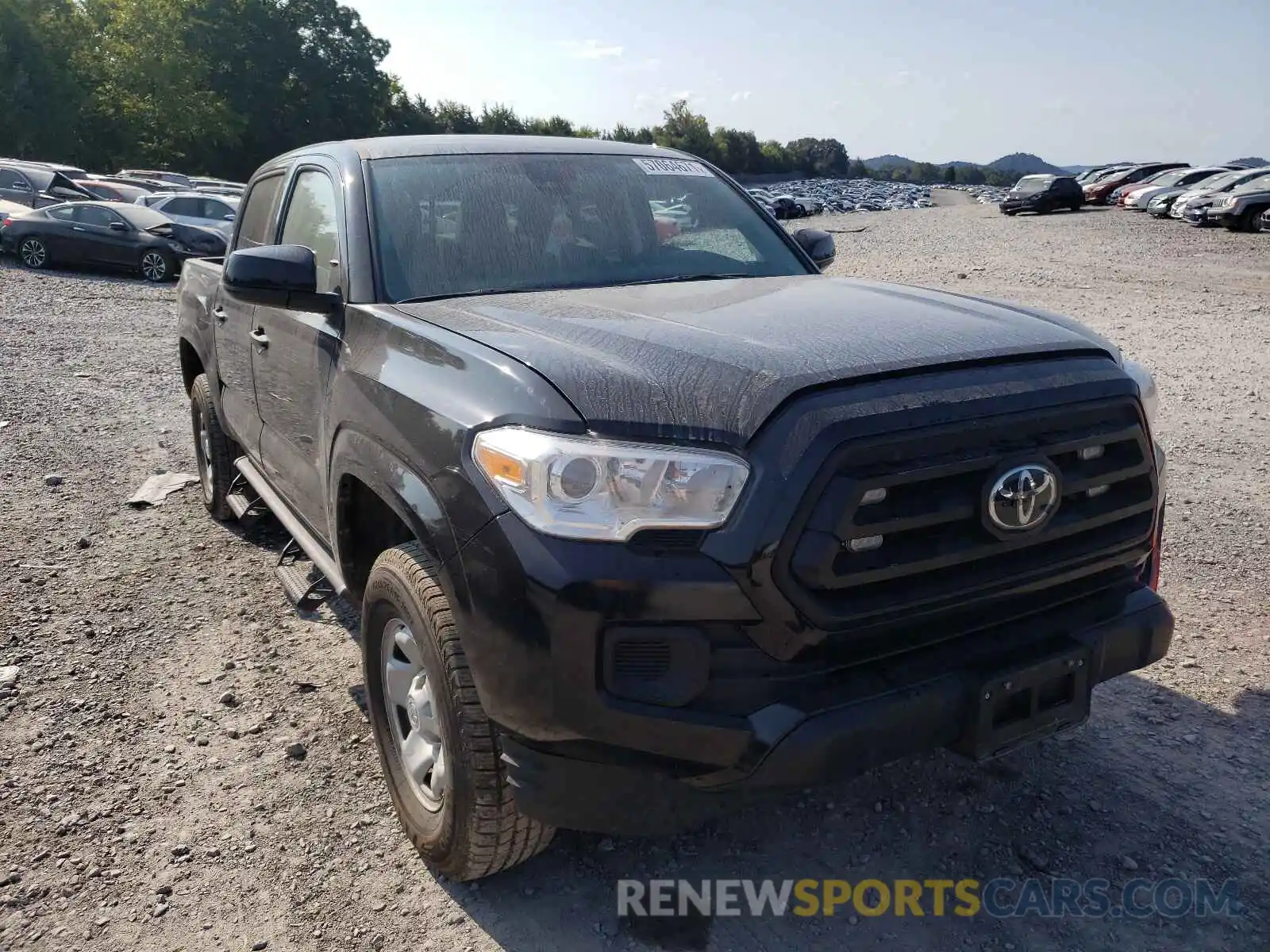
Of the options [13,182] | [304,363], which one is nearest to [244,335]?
[304,363]

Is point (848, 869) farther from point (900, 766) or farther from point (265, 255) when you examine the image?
point (265, 255)

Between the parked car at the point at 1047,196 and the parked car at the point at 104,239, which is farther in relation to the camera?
the parked car at the point at 1047,196

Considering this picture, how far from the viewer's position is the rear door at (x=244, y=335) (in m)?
4.28

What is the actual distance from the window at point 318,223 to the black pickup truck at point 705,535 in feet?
0.87

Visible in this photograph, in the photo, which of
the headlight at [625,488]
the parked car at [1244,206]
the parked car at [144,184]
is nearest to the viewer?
the headlight at [625,488]

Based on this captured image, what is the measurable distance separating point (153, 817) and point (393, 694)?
867 millimetres

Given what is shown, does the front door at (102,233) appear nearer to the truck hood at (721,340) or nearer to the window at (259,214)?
the window at (259,214)

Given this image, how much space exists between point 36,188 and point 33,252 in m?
5.13

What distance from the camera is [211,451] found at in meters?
5.45

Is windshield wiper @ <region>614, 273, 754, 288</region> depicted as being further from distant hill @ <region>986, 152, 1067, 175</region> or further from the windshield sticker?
distant hill @ <region>986, 152, 1067, 175</region>

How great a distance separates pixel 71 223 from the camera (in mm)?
19125

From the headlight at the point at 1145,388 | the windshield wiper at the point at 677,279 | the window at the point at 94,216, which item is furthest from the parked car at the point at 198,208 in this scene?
the headlight at the point at 1145,388

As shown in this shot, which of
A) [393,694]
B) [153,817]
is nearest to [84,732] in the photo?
[153,817]

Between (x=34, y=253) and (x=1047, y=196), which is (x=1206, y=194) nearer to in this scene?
(x=1047, y=196)
